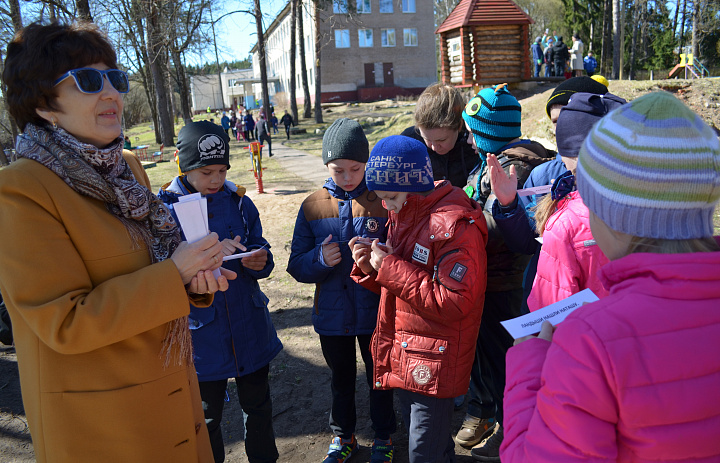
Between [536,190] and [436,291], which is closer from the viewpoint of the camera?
[436,291]

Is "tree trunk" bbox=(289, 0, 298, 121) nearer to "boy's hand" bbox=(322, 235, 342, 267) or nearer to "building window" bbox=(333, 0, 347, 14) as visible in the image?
"building window" bbox=(333, 0, 347, 14)

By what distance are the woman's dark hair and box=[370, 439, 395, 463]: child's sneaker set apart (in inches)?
100.0

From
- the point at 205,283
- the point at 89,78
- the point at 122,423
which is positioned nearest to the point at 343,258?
the point at 205,283

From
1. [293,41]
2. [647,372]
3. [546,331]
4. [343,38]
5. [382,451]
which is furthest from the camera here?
[343,38]

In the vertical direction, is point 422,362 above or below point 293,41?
below

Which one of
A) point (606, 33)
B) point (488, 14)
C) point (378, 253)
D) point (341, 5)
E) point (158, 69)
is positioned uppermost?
point (341, 5)

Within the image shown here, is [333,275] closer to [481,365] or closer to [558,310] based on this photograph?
[481,365]

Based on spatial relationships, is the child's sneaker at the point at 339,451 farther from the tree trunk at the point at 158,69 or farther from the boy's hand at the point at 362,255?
the tree trunk at the point at 158,69

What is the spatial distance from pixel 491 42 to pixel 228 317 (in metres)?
16.8

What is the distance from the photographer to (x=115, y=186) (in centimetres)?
185

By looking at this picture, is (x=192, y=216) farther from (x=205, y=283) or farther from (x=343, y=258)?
(x=343, y=258)

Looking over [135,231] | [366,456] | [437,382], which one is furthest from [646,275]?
[366,456]

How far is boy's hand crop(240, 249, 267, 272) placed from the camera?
2791 mm

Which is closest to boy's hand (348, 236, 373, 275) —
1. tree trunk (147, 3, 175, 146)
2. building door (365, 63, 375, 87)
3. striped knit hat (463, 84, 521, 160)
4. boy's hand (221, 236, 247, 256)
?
boy's hand (221, 236, 247, 256)
